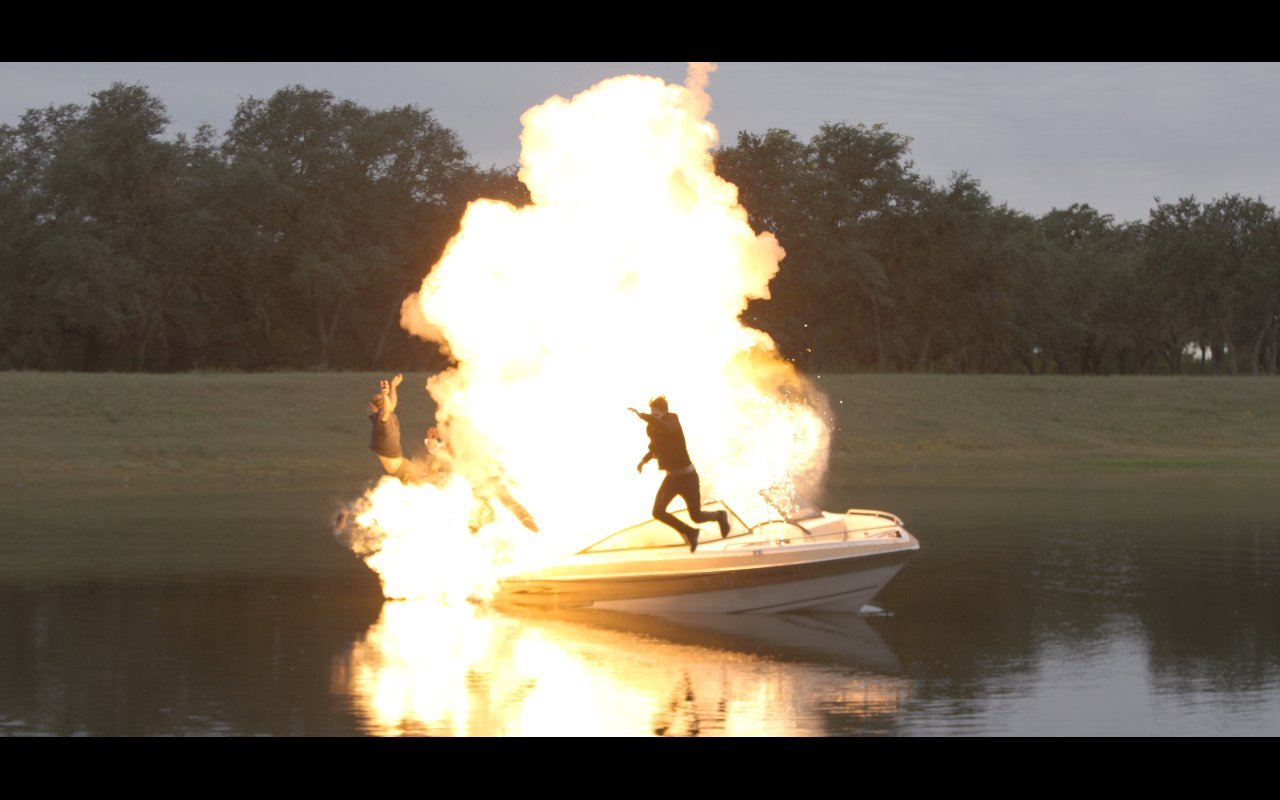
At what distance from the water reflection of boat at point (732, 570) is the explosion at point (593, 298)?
61.9 inches

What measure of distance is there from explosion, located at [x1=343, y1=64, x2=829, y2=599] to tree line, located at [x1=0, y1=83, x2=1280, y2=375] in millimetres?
42564

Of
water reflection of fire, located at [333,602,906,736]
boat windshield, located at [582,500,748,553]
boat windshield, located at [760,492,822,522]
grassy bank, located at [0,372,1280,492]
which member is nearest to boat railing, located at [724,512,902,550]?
boat windshield, located at [760,492,822,522]

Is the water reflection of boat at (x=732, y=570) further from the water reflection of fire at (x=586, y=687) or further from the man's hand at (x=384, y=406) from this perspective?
the man's hand at (x=384, y=406)

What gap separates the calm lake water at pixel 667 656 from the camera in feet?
39.9

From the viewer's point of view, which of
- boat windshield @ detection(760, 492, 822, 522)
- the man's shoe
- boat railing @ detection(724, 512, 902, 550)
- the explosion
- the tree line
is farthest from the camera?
the tree line

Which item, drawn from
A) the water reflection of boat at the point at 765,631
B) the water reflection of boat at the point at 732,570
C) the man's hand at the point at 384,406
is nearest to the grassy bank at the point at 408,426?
the man's hand at the point at 384,406

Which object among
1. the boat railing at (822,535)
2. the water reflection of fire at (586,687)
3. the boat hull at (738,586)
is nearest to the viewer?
the water reflection of fire at (586,687)

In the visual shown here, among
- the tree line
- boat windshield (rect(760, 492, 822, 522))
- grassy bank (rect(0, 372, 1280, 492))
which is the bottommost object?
boat windshield (rect(760, 492, 822, 522))

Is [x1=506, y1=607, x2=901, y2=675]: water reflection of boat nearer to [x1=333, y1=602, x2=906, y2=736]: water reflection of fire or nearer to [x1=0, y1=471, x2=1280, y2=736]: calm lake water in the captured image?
[x1=0, y1=471, x2=1280, y2=736]: calm lake water

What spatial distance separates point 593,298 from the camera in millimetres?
19906

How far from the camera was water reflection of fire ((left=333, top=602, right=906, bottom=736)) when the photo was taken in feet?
39.4

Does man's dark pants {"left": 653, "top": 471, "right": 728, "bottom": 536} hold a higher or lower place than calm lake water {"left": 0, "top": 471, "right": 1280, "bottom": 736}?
higher

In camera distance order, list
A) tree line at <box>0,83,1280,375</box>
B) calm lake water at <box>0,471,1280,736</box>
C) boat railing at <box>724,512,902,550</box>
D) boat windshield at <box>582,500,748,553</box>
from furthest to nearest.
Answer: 1. tree line at <box>0,83,1280,375</box>
2. boat windshield at <box>582,500,748,553</box>
3. boat railing at <box>724,512,902,550</box>
4. calm lake water at <box>0,471,1280,736</box>

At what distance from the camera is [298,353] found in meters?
77.6
